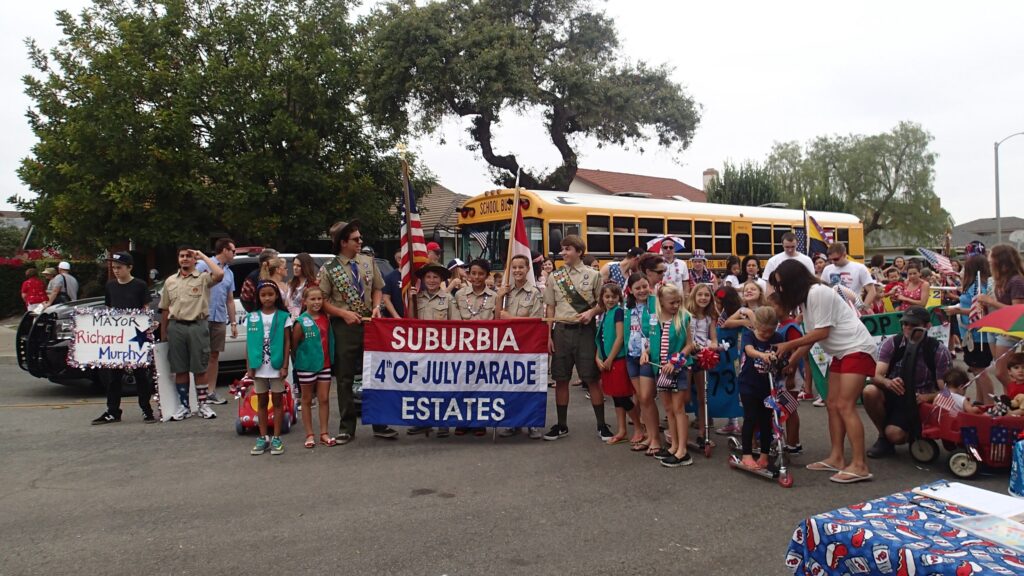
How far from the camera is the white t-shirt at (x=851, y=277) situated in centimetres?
979

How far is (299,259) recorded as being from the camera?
26.3ft

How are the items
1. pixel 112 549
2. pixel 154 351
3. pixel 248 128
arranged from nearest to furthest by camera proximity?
1. pixel 112 549
2. pixel 154 351
3. pixel 248 128

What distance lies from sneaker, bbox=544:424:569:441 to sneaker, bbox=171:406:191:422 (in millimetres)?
4284

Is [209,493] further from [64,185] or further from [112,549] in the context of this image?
[64,185]

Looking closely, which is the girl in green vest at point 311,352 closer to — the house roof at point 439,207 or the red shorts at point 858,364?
the red shorts at point 858,364

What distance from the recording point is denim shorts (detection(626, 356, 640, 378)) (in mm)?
6441

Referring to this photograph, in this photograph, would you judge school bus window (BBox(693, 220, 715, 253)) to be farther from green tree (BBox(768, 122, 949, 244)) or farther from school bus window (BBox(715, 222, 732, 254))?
green tree (BBox(768, 122, 949, 244))

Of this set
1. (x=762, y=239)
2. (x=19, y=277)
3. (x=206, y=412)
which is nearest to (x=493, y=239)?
(x=762, y=239)

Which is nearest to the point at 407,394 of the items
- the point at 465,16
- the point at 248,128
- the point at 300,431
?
the point at 300,431

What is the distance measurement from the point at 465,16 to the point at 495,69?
2.49m

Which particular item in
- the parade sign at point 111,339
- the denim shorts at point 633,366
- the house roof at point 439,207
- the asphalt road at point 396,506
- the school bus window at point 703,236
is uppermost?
the house roof at point 439,207

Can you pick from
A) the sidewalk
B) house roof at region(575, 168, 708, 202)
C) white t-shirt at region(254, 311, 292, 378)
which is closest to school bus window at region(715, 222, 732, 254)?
white t-shirt at region(254, 311, 292, 378)

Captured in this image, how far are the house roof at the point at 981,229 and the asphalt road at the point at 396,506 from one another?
239ft

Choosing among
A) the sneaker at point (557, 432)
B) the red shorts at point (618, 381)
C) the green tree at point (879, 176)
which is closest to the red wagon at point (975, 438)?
the red shorts at point (618, 381)
